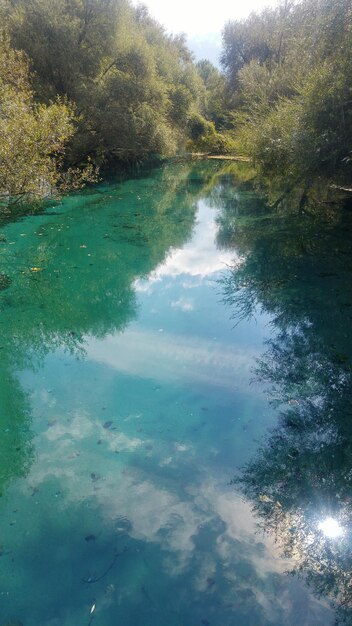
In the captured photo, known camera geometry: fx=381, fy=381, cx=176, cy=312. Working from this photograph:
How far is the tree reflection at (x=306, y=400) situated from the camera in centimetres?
407

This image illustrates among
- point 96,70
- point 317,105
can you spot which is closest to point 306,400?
point 317,105

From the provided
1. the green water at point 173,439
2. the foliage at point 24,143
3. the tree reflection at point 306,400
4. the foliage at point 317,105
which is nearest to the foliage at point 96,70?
the foliage at point 317,105

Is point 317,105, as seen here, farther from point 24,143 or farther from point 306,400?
point 306,400

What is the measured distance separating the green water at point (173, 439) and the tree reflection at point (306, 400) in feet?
0.08

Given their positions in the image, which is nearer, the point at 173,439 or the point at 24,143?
the point at 173,439

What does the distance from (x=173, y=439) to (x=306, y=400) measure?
2307 millimetres

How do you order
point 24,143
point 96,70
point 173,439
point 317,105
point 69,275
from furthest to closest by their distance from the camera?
point 96,70 → point 317,105 → point 69,275 → point 24,143 → point 173,439

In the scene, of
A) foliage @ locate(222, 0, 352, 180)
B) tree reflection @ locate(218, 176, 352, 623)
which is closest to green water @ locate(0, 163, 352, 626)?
tree reflection @ locate(218, 176, 352, 623)

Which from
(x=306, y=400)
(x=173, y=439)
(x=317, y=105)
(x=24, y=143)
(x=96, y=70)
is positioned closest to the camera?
(x=173, y=439)

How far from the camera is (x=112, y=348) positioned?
769 centimetres

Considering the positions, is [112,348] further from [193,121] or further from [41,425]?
[193,121]

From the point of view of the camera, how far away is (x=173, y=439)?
5.35 m

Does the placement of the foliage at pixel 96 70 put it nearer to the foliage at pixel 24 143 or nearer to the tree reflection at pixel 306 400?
the foliage at pixel 24 143

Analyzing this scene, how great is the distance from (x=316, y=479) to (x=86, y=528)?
2.84 meters
